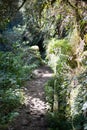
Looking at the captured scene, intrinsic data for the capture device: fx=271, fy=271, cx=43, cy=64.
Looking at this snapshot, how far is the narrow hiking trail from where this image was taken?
17.7ft

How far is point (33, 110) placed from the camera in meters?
6.21

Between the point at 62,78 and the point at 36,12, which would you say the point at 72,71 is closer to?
the point at 62,78

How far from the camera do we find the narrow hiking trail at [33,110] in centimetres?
539

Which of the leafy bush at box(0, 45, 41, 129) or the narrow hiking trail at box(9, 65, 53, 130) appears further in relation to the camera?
the narrow hiking trail at box(9, 65, 53, 130)

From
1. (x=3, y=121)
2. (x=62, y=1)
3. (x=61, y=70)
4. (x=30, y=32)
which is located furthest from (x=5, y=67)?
(x=30, y=32)

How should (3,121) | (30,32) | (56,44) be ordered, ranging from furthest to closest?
(30,32), (56,44), (3,121)

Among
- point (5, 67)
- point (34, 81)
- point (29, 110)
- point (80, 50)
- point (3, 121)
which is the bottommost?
point (3, 121)

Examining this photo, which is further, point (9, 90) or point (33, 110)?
point (33, 110)

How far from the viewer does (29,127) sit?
17.5 ft

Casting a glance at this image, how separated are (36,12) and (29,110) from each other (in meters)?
2.27

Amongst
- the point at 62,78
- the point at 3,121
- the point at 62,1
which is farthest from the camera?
the point at 62,78

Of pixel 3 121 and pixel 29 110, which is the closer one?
pixel 3 121

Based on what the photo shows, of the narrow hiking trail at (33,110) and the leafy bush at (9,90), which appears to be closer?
the leafy bush at (9,90)

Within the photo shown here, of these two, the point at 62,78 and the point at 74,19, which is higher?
the point at 74,19
